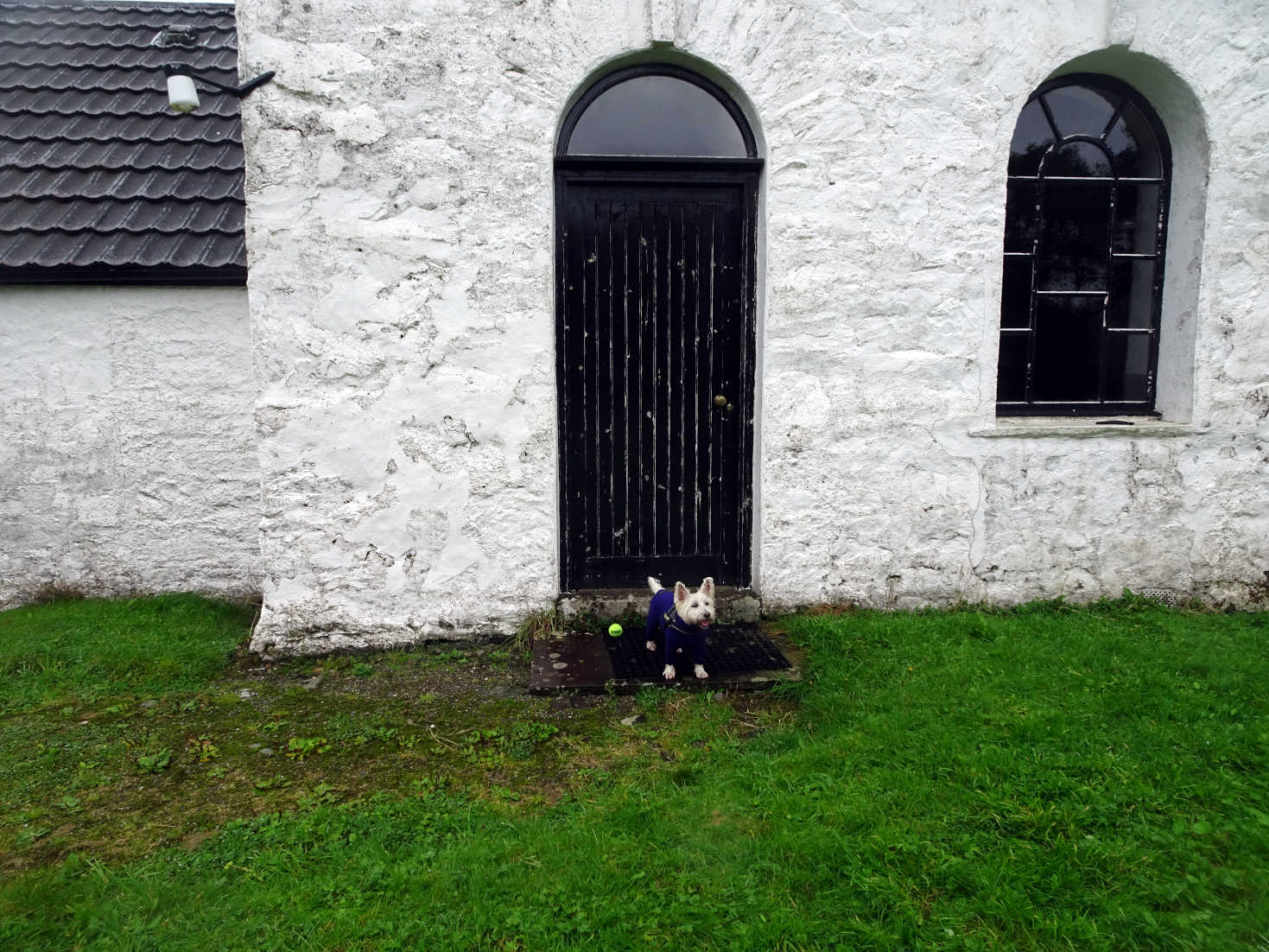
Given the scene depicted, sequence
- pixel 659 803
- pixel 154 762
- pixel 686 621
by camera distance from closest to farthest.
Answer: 1. pixel 659 803
2. pixel 154 762
3. pixel 686 621

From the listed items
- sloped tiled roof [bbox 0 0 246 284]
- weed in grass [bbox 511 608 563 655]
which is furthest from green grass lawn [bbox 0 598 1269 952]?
sloped tiled roof [bbox 0 0 246 284]

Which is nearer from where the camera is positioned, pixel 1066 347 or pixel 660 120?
pixel 660 120

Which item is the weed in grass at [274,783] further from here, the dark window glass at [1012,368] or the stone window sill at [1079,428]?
the dark window glass at [1012,368]

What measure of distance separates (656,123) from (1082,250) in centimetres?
300

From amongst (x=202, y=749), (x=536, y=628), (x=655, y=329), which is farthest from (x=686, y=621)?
(x=202, y=749)

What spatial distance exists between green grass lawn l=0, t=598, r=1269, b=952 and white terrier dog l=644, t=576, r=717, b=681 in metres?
0.20

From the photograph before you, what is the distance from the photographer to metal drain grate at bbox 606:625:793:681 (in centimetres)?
420

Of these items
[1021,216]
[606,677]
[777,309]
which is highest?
[1021,216]

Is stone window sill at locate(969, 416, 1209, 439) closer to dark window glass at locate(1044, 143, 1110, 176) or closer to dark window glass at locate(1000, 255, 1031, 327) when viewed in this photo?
dark window glass at locate(1000, 255, 1031, 327)

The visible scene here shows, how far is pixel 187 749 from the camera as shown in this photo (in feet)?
11.8

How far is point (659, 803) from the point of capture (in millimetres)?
3018

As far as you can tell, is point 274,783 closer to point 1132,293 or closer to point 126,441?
point 126,441

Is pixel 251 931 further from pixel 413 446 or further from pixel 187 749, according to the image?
pixel 413 446

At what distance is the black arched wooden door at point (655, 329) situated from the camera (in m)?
4.81
